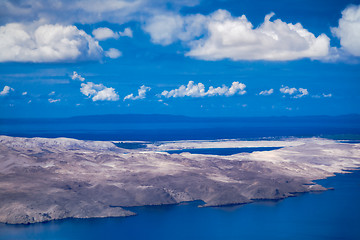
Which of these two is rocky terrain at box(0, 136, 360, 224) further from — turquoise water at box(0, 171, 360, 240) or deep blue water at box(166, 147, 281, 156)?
deep blue water at box(166, 147, 281, 156)

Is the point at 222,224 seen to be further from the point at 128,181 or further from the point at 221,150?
the point at 221,150

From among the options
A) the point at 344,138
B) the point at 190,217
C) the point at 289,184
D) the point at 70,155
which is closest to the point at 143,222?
the point at 190,217

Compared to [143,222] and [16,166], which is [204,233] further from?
[16,166]

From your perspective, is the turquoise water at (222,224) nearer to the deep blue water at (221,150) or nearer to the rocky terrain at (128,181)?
the rocky terrain at (128,181)

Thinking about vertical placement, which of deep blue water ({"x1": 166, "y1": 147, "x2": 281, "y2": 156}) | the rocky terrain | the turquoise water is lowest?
the turquoise water

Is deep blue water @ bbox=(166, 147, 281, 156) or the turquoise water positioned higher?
deep blue water @ bbox=(166, 147, 281, 156)

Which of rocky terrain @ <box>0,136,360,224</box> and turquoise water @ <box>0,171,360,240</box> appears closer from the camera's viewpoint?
turquoise water @ <box>0,171,360,240</box>

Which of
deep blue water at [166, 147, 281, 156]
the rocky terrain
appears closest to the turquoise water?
the rocky terrain

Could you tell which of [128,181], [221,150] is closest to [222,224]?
[128,181]

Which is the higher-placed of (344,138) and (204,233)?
(344,138)
